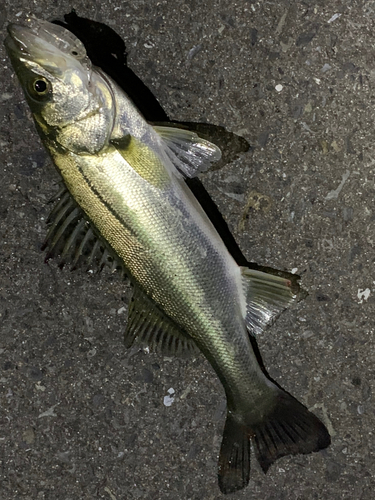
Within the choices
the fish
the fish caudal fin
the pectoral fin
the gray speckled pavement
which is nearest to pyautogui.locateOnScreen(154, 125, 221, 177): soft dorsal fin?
the fish

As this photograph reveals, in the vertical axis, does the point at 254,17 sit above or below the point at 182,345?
above

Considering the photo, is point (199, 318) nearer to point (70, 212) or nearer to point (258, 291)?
point (258, 291)

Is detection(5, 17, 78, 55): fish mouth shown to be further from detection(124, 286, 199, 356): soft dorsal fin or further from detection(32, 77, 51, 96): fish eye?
detection(124, 286, 199, 356): soft dorsal fin

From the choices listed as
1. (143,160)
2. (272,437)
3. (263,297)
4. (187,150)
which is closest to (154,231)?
(143,160)

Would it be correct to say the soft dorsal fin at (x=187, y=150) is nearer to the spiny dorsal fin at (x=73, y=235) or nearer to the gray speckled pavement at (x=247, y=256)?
the gray speckled pavement at (x=247, y=256)

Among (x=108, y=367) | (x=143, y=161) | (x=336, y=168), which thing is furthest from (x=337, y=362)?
(x=143, y=161)

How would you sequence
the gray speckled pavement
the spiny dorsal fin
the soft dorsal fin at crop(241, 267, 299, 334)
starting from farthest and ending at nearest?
the gray speckled pavement → the soft dorsal fin at crop(241, 267, 299, 334) → the spiny dorsal fin

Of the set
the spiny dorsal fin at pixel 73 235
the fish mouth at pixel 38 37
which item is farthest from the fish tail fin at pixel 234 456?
the fish mouth at pixel 38 37

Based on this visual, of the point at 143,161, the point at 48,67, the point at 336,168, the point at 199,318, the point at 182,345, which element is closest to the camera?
the point at 48,67
